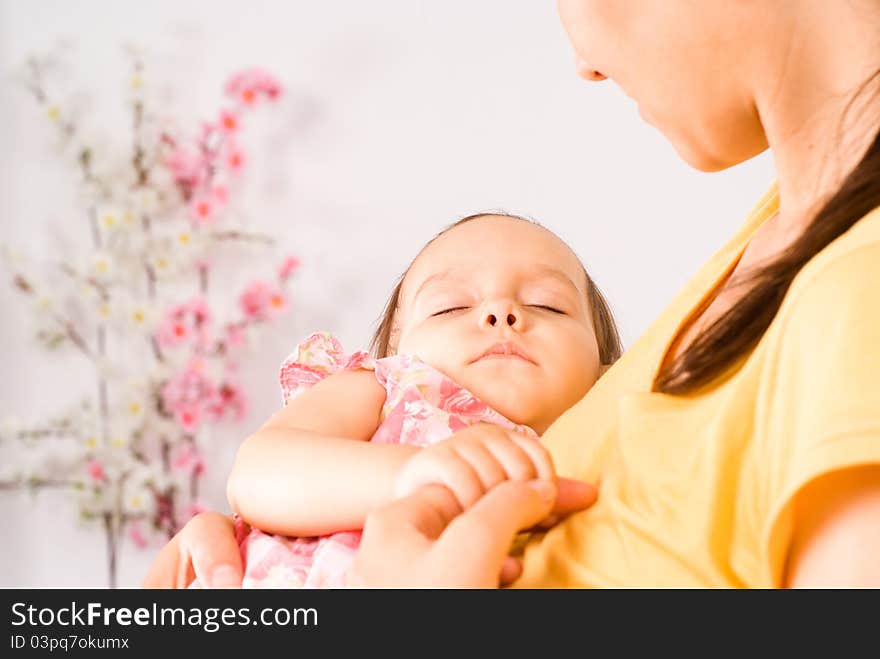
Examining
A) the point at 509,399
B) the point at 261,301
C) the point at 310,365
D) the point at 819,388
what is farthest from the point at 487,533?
the point at 261,301

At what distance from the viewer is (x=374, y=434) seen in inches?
48.7

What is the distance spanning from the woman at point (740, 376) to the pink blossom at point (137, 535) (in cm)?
280

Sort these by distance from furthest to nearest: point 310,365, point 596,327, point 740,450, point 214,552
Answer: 1. point 596,327
2. point 310,365
3. point 214,552
4. point 740,450

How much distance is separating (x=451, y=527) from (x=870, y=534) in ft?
0.88

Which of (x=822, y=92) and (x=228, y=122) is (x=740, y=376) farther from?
(x=228, y=122)

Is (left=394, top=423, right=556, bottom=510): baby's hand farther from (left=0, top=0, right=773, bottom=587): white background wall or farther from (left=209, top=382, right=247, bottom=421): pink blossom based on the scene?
(left=209, top=382, right=247, bottom=421): pink blossom

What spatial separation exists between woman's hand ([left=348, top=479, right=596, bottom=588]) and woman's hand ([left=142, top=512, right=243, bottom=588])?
32 cm

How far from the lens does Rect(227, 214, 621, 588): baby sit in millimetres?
924

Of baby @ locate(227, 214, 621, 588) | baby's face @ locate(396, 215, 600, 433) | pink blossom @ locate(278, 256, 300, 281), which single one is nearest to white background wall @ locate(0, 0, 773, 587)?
pink blossom @ locate(278, 256, 300, 281)

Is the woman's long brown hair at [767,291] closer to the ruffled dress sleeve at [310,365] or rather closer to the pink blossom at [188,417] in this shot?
the ruffled dress sleeve at [310,365]

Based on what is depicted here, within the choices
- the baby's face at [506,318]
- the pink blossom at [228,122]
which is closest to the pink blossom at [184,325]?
the pink blossom at [228,122]

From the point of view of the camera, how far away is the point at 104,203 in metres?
3.59

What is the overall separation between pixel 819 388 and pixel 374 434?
2.26 feet
